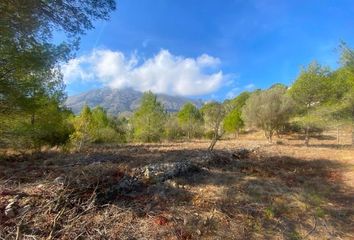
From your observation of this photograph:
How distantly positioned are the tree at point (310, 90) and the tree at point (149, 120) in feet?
42.0

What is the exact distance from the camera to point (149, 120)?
29.7m

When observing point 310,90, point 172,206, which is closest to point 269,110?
point 310,90

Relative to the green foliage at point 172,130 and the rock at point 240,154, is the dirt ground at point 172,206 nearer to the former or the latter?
the rock at point 240,154

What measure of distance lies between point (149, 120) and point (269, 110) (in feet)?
38.0

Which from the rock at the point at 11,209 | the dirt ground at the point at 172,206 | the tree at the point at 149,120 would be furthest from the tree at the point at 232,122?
the rock at the point at 11,209

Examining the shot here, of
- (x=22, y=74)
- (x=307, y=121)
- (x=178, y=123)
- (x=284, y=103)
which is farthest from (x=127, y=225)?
(x=178, y=123)

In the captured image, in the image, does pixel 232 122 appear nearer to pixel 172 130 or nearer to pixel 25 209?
pixel 172 130

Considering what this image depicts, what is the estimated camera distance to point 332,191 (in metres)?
9.15

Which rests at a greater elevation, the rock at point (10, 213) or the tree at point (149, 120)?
the tree at point (149, 120)

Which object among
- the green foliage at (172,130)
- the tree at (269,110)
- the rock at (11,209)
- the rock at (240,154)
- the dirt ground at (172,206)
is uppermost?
the tree at (269,110)

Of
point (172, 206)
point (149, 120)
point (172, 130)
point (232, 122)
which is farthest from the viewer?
point (232, 122)

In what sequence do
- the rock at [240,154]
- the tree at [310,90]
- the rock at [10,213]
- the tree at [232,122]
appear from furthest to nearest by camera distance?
the tree at [232,122] → the tree at [310,90] → the rock at [240,154] → the rock at [10,213]

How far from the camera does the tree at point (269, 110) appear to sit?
2447 cm

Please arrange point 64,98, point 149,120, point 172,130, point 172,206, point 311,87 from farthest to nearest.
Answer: point 172,130 → point 149,120 → point 311,87 → point 64,98 → point 172,206
